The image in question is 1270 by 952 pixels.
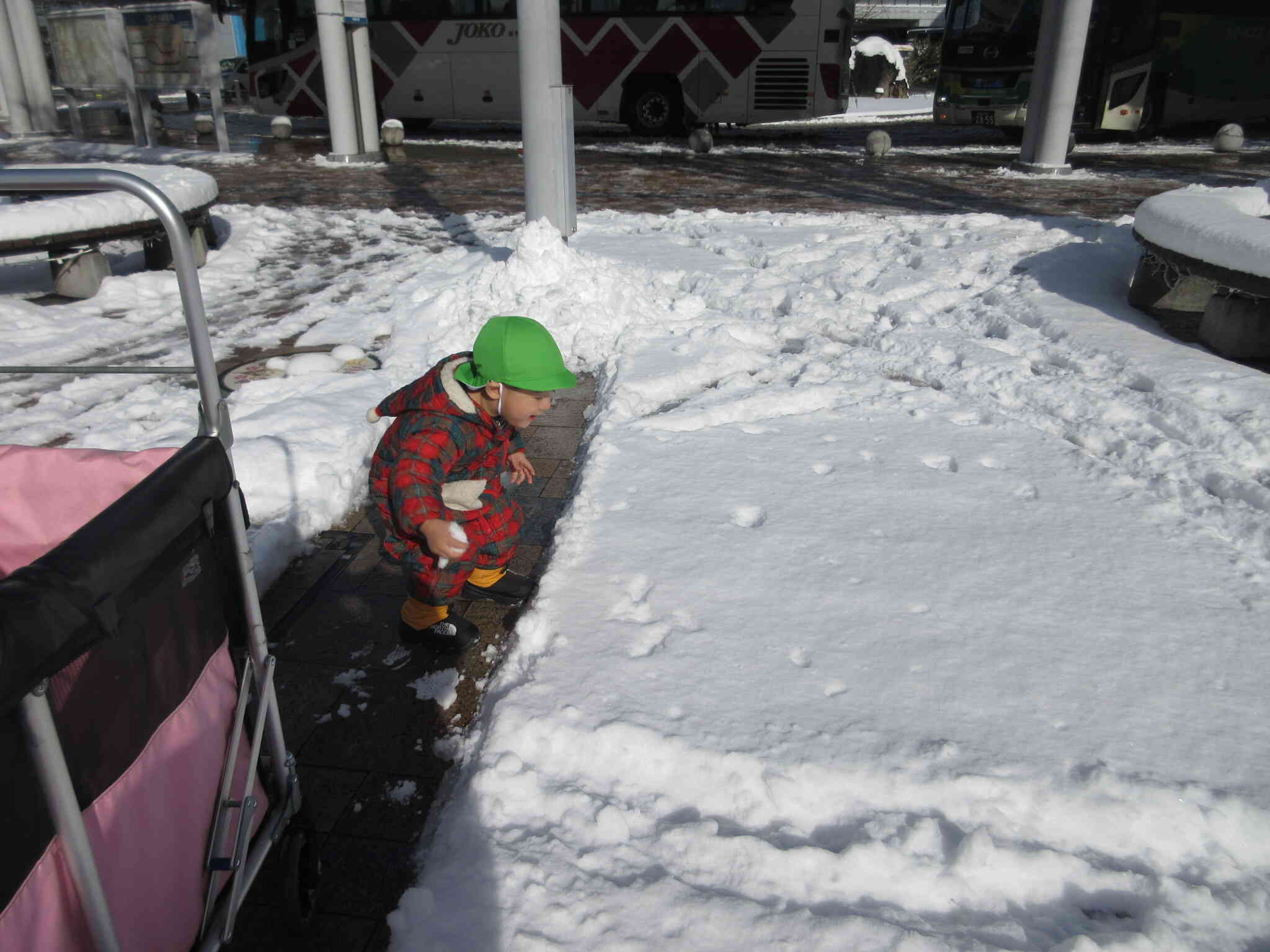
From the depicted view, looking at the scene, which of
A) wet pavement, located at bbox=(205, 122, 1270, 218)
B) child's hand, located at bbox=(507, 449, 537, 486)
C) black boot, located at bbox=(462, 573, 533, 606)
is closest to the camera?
child's hand, located at bbox=(507, 449, 537, 486)

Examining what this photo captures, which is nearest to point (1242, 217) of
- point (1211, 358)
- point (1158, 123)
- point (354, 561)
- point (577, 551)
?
point (1211, 358)

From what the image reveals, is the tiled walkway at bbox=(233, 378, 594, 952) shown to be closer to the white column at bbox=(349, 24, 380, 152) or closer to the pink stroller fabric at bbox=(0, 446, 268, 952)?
the pink stroller fabric at bbox=(0, 446, 268, 952)

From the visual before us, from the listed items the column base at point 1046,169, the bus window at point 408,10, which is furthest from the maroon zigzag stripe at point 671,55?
the column base at point 1046,169

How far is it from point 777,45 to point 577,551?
13879 mm

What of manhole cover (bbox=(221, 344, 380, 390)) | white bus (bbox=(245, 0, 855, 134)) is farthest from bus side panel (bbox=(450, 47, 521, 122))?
manhole cover (bbox=(221, 344, 380, 390))

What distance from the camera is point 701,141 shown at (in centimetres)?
1435

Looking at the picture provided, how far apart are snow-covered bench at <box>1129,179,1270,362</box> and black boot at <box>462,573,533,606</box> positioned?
3.96 meters

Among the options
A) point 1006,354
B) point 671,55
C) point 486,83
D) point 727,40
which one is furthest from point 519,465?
point 486,83

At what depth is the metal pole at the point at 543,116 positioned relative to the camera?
643 cm

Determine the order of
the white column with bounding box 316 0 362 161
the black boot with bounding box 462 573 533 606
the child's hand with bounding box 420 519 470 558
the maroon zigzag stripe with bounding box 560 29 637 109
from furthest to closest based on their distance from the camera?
the maroon zigzag stripe with bounding box 560 29 637 109
the white column with bounding box 316 0 362 161
the black boot with bounding box 462 573 533 606
the child's hand with bounding box 420 519 470 558

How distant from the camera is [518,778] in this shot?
81.3 inches

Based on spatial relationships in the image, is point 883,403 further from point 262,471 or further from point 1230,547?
point 262,471

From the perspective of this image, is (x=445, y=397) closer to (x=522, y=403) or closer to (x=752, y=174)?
(x=522, y=403)

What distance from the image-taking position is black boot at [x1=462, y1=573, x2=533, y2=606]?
114 inches
